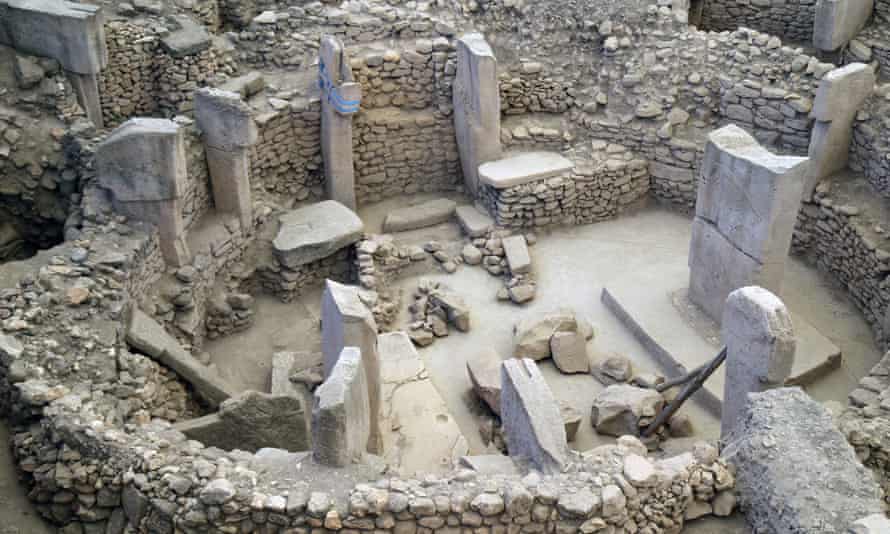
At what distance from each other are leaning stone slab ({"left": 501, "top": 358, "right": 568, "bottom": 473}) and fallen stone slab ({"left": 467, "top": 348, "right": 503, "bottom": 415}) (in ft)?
4.14

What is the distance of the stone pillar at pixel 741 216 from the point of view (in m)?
8.70

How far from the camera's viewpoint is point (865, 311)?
10.1 metres

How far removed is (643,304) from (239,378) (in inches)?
163

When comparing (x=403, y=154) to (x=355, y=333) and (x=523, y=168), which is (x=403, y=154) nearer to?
(x=523, y=168)

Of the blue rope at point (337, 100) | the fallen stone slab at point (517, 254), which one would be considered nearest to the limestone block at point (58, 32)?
the blue rope at point (337, 100)

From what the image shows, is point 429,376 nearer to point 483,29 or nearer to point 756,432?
point 756,432

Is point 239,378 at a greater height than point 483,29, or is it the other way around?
point 483,29

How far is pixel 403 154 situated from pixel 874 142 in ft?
17.4

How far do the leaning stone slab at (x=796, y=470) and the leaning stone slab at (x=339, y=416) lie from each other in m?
2.55

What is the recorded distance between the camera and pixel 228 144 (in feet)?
32.6

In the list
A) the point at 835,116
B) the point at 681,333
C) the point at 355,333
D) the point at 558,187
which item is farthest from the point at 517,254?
the point at 355,333

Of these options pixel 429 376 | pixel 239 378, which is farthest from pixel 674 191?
pixel 239 378

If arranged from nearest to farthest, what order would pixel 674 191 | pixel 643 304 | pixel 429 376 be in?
pixel 429 376, pixel 643 304, pixel 674 191

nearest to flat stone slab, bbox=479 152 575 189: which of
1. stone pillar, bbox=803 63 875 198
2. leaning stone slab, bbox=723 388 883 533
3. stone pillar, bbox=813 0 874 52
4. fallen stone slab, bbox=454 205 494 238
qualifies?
fallen stone slab, bbox=454 205 494 238
